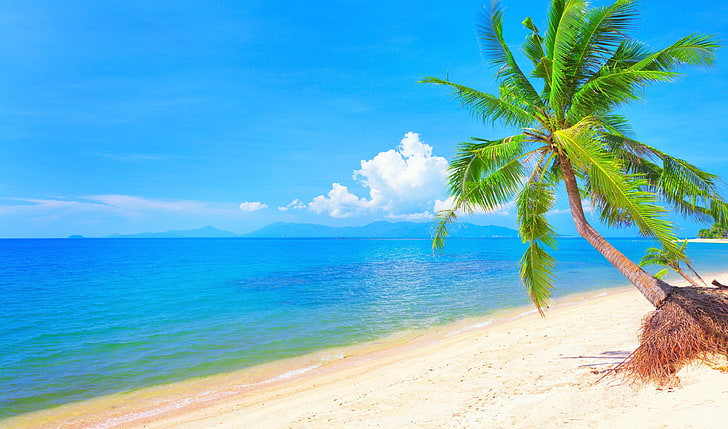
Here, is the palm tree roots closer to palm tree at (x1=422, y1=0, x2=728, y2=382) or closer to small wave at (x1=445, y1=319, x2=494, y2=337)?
palm tree at (x1=422, y1=0, x2=728, y2=382)

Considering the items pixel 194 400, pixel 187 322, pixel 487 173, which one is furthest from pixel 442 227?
pixel 187 322

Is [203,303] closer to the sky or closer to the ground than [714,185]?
closer to the ground

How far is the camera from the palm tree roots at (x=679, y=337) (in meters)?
A: 5.45

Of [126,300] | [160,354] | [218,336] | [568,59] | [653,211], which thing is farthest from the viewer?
[126,300]

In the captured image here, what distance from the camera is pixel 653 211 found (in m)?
4.63

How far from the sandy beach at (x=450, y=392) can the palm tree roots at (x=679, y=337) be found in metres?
0.22

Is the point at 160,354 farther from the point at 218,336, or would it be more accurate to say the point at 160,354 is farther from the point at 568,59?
the point at 568,59

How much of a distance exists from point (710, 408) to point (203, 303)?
23638 mm

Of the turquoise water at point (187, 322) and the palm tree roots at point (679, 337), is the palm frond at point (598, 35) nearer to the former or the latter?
the palm tree roots at point (679, 337)

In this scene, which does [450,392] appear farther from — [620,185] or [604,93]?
[604,93]

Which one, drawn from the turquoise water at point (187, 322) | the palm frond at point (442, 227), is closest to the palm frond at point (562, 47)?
the palm frond at point (442, 227)

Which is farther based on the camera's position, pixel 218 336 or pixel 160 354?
pixel 218 336

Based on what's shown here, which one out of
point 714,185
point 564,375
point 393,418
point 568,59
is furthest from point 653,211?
point 393,418

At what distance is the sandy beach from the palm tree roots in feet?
0.71
